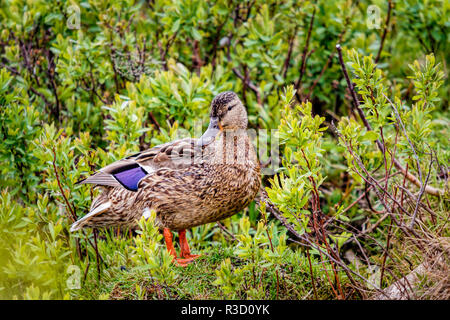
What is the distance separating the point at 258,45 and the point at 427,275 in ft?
10.2

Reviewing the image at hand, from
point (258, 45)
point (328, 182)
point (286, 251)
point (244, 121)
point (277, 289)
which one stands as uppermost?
point (258, 45)

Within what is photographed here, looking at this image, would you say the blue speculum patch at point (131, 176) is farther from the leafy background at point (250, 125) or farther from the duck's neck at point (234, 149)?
the duck's neck at point (234, 149)

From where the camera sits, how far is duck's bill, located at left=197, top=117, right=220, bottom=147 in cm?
381

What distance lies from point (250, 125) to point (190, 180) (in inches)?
85.2

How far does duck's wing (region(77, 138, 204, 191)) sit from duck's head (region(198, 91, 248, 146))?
0.18m

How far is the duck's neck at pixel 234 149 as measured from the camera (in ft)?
12.6

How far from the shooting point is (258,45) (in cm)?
543

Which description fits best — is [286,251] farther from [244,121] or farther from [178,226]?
[244,121]

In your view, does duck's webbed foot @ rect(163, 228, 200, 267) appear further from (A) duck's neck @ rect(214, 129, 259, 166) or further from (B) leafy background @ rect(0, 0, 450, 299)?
(A) duck's neck @ rect(214, 129, 259, 166)

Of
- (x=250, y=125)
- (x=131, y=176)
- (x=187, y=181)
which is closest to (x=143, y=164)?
(x=131, y=176)

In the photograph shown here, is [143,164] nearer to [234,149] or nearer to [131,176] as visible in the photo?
[131,176]

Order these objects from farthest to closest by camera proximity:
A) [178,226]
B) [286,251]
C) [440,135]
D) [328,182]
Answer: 1. [328,182]
2. [440,135]
3. [178,226]
4. [286,251]

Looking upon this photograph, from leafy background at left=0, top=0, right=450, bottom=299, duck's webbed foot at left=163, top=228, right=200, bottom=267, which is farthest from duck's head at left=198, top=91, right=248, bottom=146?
duck's webbed foot at left=163, top=228, right=200, bottom=267
